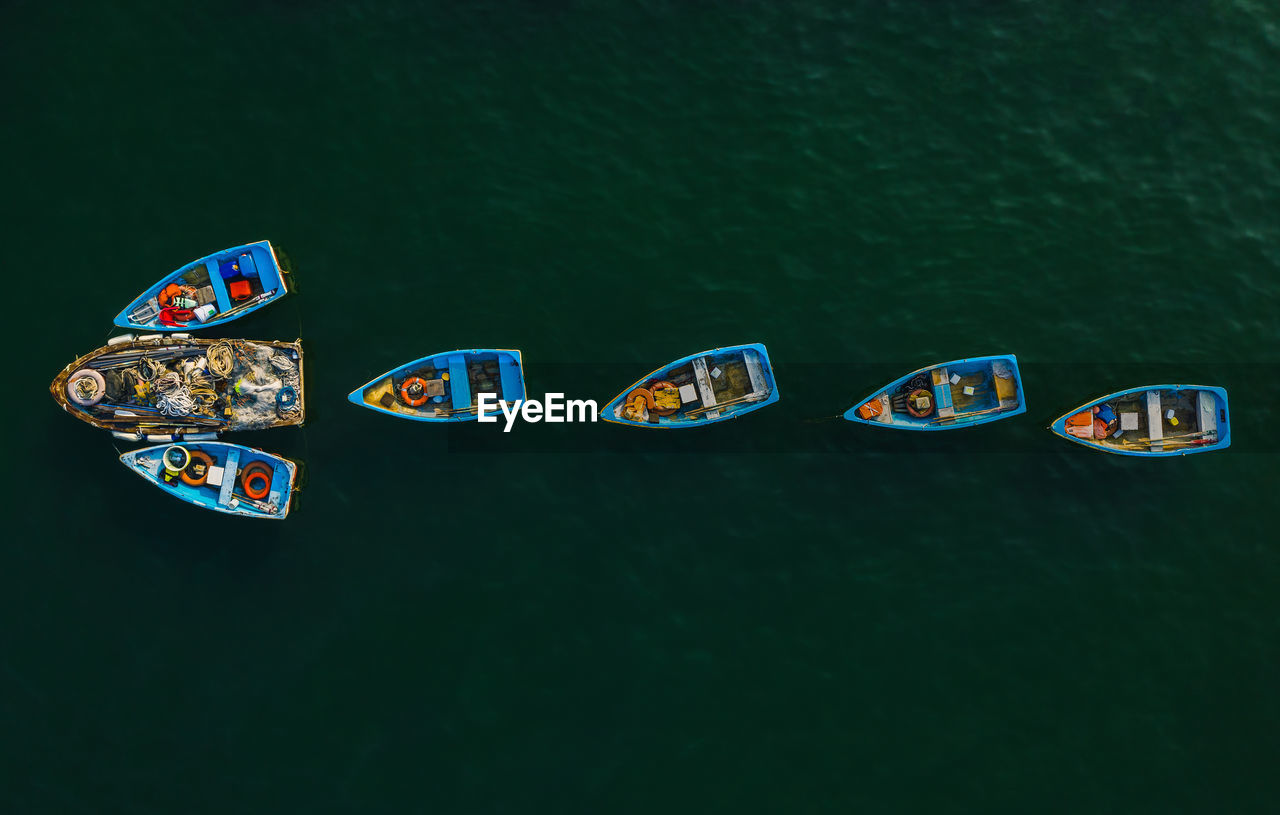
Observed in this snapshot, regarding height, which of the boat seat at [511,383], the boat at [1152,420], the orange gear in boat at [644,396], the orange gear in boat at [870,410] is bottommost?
the boat at [1152,420]

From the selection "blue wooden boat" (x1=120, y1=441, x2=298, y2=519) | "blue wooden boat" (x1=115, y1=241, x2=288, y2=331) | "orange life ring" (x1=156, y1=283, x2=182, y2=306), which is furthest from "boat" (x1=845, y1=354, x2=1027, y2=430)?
"orange life ring" (x1=156, y1=283, x2=182, y2=306)

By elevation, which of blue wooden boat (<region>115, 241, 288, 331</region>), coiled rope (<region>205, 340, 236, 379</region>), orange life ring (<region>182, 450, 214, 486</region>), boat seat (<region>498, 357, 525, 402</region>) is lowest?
orange life ring (<region>182, 450, 214, 486</region>)

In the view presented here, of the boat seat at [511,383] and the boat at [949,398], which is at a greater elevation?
the boat seat at [511,383]

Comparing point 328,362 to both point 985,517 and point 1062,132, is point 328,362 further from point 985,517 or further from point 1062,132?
point 1062,132

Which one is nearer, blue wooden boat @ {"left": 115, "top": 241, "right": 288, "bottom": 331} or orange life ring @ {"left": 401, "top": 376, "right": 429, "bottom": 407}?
orange life ring @ {"left": 401, "top": 376, "right": 429, "bottom": 407}

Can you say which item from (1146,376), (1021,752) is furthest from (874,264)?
(1021,752)

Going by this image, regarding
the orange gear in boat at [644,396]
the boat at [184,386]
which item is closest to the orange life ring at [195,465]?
the boat at [184,386]

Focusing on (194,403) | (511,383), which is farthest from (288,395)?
(511,383)

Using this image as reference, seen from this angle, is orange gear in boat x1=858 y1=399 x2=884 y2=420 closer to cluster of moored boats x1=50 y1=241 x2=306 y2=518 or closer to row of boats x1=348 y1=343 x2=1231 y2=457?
row of boats x1=348 y1=343 x2=1231 y2=457

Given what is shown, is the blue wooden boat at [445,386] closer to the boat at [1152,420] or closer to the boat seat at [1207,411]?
the boat at [1152,420]
